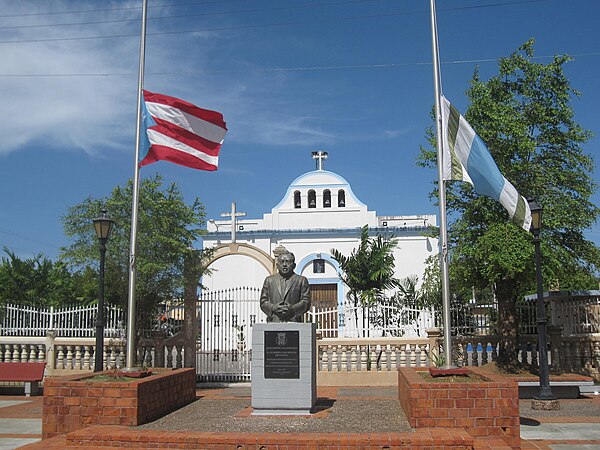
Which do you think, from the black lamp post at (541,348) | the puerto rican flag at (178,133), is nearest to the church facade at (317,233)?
the black lamp post at (541,348)

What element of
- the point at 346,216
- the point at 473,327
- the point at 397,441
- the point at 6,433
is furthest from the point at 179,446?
the point at 346,216

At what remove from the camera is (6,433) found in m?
9.84

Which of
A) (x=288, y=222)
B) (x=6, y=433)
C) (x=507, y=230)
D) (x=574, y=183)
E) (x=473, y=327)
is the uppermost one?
(x=288, y=222)

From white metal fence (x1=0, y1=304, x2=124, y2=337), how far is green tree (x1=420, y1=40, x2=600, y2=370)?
8.64 m

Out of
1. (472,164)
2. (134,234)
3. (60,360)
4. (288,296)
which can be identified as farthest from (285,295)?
(60,360)

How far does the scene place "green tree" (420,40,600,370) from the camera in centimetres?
1443

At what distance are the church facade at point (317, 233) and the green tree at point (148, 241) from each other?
15.3 metres

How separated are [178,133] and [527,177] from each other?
845 cm

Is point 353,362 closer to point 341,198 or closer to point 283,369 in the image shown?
point 283,369

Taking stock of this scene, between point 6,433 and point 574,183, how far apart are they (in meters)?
12.7

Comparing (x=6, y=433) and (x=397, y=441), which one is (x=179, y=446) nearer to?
(x=397, y=441)

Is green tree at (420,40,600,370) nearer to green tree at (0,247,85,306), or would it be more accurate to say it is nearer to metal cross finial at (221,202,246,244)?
green tree at (0,247,85,306)

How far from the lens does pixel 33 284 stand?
24.0 m

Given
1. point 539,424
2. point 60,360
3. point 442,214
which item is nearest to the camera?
point 442,214
